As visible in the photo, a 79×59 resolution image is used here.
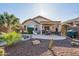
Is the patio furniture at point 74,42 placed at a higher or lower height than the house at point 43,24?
lower

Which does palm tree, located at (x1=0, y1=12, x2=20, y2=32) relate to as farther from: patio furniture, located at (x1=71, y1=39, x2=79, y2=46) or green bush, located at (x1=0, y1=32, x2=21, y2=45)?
patio furniture, located at (x1=71, y1=39, x2=79, y2=46)

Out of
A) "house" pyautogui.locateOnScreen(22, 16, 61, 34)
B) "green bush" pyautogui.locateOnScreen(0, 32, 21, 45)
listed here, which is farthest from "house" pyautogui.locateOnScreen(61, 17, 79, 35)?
"green bush" pyautogui.locateOnScreen(0, 32, 21, 45)

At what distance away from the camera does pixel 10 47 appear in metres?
14.4

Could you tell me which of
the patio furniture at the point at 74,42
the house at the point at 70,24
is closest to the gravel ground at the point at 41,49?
the patio furniture at the point at 74,42

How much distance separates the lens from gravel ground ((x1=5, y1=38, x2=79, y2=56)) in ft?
47.2

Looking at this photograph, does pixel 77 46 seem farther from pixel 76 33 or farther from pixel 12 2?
pixel 12 2

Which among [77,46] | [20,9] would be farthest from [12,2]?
[77,46]

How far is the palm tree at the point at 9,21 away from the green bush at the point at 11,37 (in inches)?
2.7

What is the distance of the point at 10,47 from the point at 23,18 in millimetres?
426

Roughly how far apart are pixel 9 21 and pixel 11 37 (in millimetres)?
217

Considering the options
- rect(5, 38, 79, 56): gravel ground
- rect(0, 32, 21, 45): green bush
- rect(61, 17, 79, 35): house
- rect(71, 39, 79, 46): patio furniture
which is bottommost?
rect(5, 38, 79, 56): gravel ground

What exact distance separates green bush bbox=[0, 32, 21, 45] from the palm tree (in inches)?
2.7

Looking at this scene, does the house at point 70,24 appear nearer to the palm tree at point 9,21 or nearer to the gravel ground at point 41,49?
the gravel ground at point 41,49

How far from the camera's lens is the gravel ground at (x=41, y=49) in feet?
47.2
